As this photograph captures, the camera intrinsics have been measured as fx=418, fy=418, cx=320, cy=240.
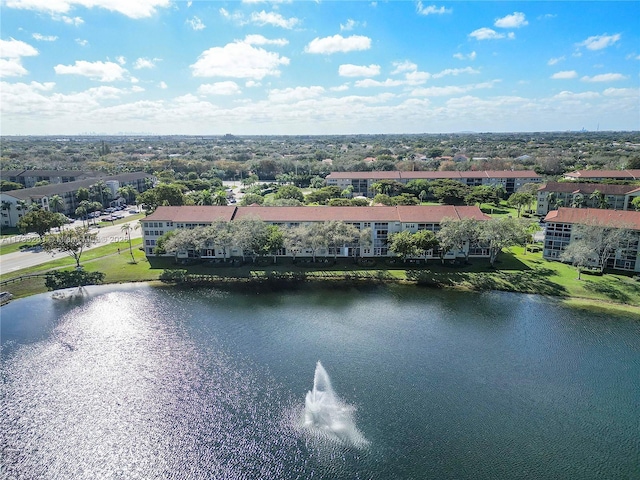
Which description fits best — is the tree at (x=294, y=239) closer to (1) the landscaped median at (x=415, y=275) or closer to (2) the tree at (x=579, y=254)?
(1) the landscaped median at (x=415, y=275)

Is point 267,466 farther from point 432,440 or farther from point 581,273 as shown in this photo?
point 581,273

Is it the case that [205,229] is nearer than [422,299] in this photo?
No

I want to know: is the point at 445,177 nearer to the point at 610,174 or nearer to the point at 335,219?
the point at 610,174

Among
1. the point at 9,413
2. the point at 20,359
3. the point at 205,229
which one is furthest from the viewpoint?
the point at 205,229

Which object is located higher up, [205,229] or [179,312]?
A: [205,229]

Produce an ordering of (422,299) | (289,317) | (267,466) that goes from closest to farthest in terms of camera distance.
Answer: (267,466) < (289,317) < (422,299)

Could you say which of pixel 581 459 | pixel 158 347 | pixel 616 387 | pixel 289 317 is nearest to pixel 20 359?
pixel 158 347

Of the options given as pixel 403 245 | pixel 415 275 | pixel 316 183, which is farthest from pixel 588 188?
pixel 316 183

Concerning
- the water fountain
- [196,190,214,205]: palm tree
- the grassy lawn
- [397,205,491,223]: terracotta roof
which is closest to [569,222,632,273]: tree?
[397,205,491,223]: terracotta roof
